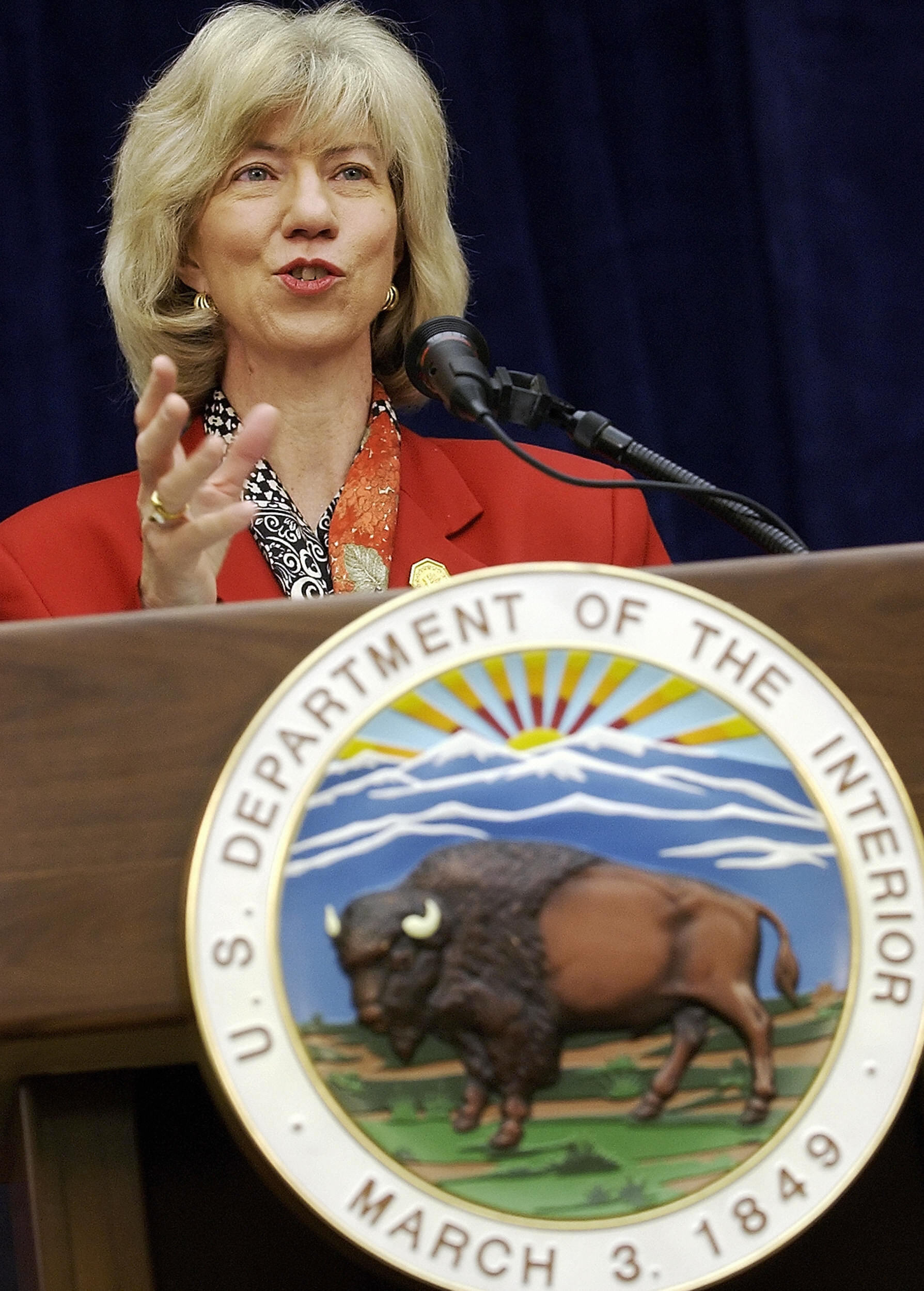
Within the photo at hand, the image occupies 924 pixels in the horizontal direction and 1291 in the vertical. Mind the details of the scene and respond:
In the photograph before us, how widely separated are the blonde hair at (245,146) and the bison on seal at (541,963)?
107 centimetres

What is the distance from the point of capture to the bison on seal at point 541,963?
750 millimetres

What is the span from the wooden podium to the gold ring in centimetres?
21

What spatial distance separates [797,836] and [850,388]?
4.73 ft

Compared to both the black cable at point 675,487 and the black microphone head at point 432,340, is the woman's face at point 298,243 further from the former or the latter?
the black cable at point 675,487

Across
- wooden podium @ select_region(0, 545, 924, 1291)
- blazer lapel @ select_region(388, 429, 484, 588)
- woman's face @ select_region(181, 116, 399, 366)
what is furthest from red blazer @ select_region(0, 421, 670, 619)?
wooden podium @ select_region(0, 545, 924, 1291)

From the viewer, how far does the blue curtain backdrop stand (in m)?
2.09

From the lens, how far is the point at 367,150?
1.67 meters

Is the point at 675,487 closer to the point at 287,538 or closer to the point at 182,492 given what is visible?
the point at 182,492

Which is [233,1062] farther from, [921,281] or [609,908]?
[921,281]

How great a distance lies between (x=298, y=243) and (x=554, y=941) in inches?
40.0

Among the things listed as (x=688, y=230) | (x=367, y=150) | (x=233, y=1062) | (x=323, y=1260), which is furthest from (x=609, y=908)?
(x=688, y=230)

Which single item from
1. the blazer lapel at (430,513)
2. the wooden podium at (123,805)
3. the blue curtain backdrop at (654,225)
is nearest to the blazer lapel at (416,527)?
the blazer lapel at (430,513)

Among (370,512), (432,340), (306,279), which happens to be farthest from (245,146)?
(432,340)

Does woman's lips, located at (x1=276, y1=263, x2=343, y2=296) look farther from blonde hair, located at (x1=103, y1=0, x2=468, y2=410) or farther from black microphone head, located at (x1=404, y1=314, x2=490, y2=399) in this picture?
black microphone head, located at (x1=404, y1=314, x2=490, y2=399)
